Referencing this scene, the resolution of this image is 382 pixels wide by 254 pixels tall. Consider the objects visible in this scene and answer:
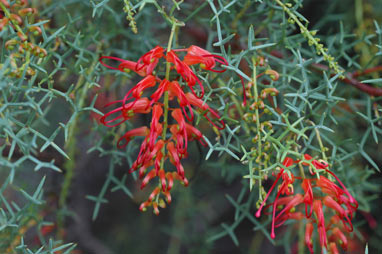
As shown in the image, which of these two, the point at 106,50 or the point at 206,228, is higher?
the point at 106,50

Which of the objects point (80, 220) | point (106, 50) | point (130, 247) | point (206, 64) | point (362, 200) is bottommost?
point (130, 247)

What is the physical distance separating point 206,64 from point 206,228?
0.65 m

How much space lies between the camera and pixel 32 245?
0.93 meters

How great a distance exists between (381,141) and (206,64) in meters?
0.52

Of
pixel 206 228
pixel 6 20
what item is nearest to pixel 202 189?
pixel 206 228

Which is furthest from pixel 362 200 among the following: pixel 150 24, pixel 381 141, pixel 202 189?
pixel 150 24

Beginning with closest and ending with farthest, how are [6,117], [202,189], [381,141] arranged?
[6,117], [381,141], [202,189]

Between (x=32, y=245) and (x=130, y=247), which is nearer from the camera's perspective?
(x=32, y=245)

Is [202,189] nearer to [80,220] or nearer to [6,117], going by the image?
[80,220]

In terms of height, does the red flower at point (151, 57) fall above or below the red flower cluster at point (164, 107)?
above

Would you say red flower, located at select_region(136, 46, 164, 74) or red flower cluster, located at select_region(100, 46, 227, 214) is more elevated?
red flower, located at select_region(136, 46, 164, 74)

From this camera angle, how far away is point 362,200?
0.81 metres

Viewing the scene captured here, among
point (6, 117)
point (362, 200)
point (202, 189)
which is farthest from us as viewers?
point (202, 189)

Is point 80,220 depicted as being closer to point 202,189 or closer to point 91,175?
point 91,175
